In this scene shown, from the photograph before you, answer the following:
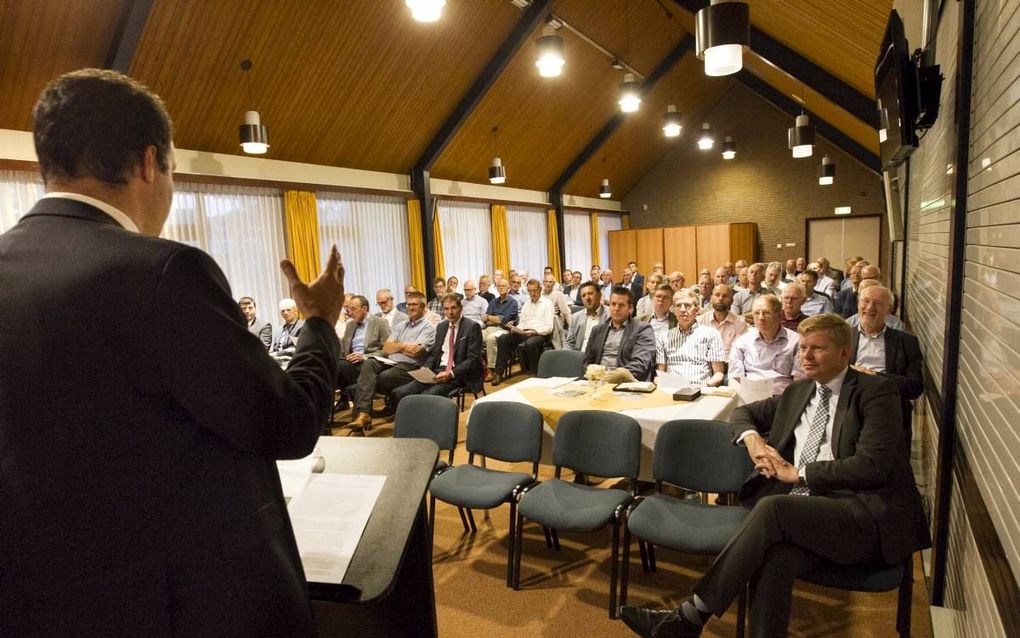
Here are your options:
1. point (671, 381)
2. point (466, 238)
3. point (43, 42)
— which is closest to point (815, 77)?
point (671, 381)

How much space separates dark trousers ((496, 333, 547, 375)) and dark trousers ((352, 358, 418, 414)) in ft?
6.80

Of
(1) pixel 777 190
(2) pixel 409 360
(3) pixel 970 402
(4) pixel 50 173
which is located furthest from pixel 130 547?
(1) pixel 777 190

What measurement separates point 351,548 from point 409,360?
5.35 m

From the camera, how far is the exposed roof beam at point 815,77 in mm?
6789

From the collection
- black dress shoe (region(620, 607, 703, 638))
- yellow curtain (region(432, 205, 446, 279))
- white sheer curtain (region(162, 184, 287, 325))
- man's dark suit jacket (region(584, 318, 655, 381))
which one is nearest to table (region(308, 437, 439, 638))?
black dress shoe (region(620, 607, 703, 638))

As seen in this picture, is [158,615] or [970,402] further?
[970,402]

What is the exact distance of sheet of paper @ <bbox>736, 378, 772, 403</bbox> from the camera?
151 inches

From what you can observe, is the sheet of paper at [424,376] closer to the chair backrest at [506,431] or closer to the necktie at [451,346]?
the necktie at [451,346]

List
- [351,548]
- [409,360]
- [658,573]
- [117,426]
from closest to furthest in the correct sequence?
[117,426] < [351,548] < [658,573] < [409,360]

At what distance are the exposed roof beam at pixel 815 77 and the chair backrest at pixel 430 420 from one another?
18.4 feet

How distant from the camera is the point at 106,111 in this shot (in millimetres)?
870

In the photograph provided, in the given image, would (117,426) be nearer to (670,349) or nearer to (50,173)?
(50,173)

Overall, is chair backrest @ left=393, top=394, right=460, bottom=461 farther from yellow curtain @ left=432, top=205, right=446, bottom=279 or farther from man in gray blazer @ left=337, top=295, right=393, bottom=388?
yellow curtain @ left=432, top=205, right=446, bottom=279

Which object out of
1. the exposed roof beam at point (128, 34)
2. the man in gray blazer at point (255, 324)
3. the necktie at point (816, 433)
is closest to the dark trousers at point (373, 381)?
the man in gray blazer at point (255, 324)
